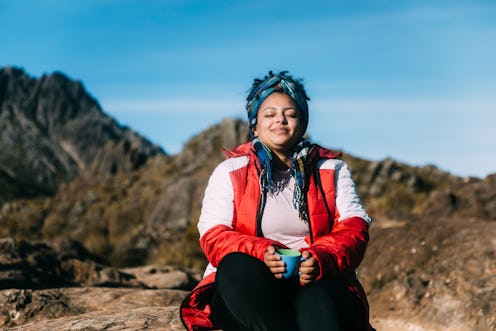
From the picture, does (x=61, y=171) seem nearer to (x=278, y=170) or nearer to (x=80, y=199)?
(x=80, y=199)

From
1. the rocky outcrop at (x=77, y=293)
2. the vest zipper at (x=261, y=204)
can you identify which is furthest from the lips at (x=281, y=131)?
the rocky outcrop at (x=77, y=293)

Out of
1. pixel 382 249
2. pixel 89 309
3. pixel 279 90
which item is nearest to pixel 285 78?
pixel 279 90

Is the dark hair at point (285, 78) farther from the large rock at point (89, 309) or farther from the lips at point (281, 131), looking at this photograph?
the large rock at point (89, 309)

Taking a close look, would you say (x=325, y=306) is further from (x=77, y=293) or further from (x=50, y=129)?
(x=50, y=129)

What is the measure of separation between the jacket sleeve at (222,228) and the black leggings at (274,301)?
10 centimetres

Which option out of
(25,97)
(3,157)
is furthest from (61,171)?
(25,97)

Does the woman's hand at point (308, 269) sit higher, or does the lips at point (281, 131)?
the lips at point (281, 131)

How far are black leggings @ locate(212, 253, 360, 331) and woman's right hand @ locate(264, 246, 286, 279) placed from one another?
0.10 ft

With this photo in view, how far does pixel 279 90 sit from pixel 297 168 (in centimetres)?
57

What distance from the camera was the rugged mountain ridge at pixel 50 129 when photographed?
146 meters

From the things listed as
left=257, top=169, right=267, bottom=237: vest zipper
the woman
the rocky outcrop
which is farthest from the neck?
the rocky outcrop

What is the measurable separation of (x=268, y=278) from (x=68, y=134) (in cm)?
17793

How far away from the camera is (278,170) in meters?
3.91

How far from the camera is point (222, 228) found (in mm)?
3551
